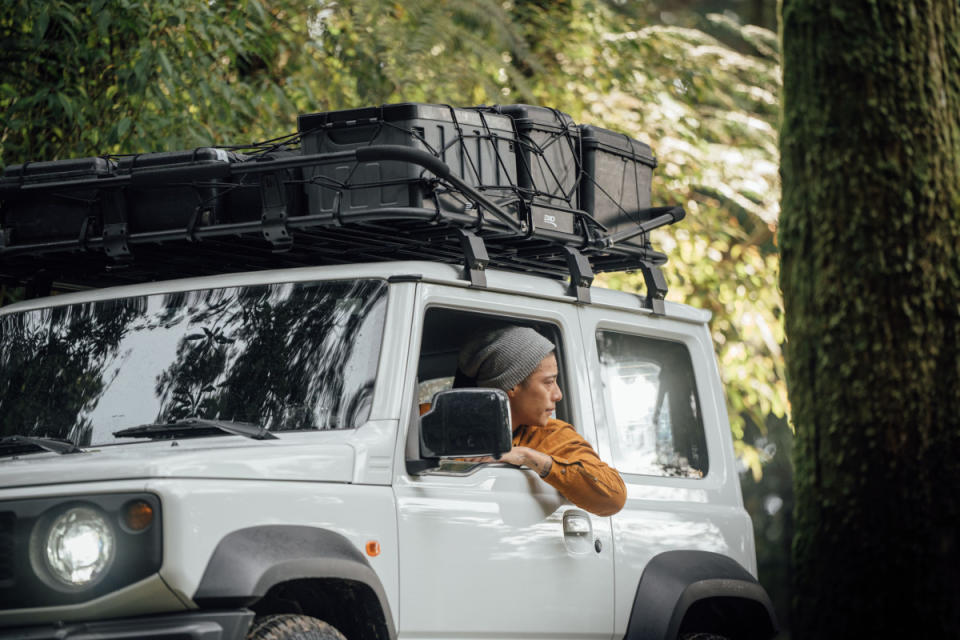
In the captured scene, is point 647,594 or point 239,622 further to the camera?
point 647,594

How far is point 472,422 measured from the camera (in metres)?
3.76

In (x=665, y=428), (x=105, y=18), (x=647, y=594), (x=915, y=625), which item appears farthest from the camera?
(x=105, y=18)

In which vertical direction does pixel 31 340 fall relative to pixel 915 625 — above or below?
above

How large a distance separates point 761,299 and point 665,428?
605 centimetres

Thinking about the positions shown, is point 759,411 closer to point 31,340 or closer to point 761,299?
point 761,299

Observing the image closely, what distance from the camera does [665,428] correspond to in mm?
5211

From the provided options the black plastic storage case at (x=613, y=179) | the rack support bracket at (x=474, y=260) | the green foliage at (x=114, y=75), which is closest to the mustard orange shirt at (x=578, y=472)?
the rack support bracket at (x=474, y=260)

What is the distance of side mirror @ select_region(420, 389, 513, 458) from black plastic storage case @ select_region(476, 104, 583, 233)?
3.78 ft

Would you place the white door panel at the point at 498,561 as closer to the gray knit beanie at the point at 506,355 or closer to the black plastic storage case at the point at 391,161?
the gray knit beanie at the point at 506,355

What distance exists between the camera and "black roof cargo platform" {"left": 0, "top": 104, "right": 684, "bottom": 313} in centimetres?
429

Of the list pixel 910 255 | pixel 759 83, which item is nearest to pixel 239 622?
pixel 910 255

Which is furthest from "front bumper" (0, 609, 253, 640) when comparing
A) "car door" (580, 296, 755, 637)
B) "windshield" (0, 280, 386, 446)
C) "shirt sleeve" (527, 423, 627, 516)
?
"car door" (580, 296, 755, 637)

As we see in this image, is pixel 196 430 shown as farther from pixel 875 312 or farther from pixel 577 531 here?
pixel 875 312

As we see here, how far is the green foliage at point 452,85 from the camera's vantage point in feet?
23.8
